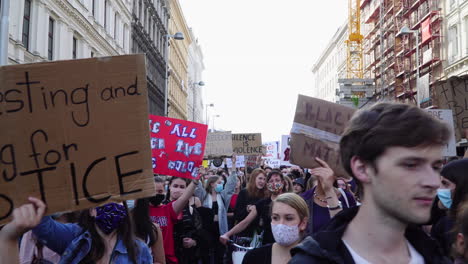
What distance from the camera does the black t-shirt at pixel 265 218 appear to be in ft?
19.3

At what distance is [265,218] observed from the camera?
632cm

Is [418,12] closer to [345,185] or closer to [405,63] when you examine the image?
[405,63]

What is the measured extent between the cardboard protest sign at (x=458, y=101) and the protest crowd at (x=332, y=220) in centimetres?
243

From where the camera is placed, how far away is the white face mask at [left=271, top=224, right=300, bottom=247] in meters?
4.06

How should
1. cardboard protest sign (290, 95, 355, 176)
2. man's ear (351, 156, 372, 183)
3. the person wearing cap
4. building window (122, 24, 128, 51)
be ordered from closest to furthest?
man's ear (351, 156, 372, 183)
cardboard protest sign (290, 95, 355, 176)
the person wearing cap
building window (122, 24, 128, 51)

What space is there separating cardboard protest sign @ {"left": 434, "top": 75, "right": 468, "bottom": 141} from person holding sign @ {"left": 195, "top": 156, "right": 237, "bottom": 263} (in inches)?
146

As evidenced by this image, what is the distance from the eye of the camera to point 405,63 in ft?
158

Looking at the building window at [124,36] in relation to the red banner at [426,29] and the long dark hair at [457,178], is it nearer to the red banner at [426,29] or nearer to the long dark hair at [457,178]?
the red banner at [426,29]

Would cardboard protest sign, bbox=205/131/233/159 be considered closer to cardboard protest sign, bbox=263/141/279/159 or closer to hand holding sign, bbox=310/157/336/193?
hand holding sign, bbox=310/157/336/193

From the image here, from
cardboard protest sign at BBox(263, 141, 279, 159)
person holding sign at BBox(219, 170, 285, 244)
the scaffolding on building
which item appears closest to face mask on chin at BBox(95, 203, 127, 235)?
person holding sign at BBox(219, 170, 285, 244)

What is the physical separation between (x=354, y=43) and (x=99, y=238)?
67295 millimetres

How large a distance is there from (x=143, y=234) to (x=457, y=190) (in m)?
2.45

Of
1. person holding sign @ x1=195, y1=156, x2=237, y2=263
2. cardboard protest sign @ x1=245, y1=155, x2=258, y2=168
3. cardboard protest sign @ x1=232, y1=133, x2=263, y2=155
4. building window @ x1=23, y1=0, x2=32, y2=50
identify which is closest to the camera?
person holding sign @ x1=195, y1=156, x2=237, y2=263

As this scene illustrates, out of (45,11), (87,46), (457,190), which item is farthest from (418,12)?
(457,190)
